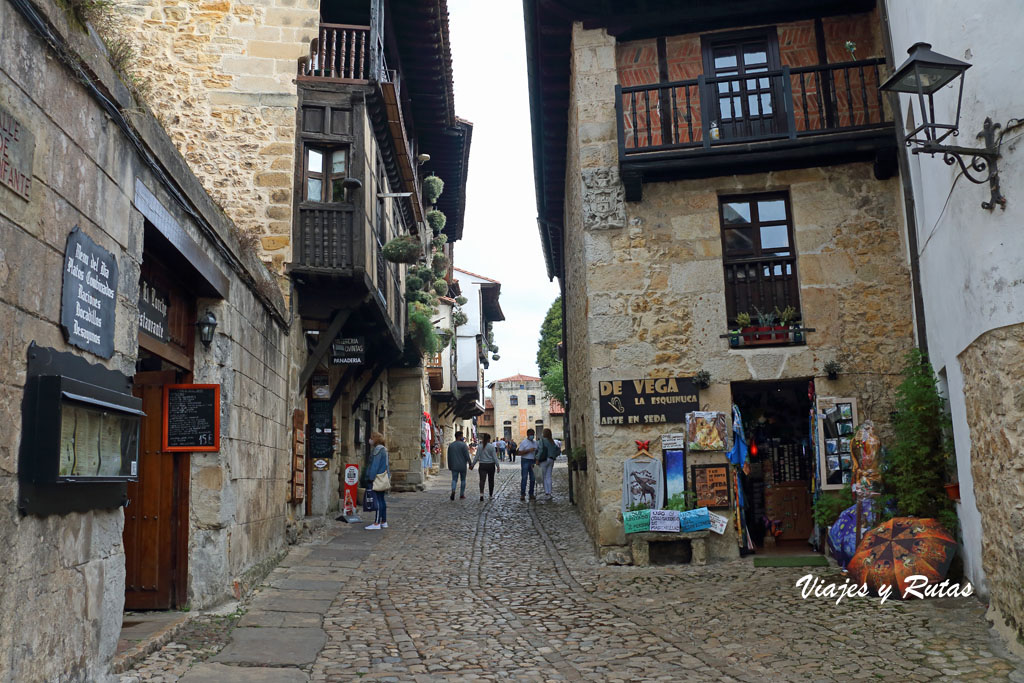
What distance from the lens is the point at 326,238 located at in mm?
10578

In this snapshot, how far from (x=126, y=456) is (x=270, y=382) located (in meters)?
4.69

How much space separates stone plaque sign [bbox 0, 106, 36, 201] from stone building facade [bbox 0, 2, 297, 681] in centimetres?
1

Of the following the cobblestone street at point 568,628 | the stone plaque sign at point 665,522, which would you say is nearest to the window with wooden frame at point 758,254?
the stone plaque sign at point 665,522

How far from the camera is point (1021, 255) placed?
497cm

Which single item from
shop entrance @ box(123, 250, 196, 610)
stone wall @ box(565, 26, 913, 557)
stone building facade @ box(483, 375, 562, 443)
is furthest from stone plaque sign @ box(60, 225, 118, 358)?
stone building facade @ box(483, 375, 562, 443)

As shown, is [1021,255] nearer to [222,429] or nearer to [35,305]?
[35,305]

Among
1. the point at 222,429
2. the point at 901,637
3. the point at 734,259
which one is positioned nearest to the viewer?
the point at 901,637

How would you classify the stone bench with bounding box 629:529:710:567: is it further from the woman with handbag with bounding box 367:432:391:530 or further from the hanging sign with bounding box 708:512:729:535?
the woman with handbag with bounding box 367:432:391:530

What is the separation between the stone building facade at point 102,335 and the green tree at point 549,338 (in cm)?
3243

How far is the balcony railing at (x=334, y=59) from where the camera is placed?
36.0ft

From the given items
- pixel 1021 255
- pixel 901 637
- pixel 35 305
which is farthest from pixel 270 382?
pixel 1021 255

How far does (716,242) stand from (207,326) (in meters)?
5.47

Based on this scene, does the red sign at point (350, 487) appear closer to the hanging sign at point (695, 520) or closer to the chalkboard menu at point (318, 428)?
the chalkboard menu at point (318, 428)

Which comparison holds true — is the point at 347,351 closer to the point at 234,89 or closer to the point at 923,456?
the point at 234,89
